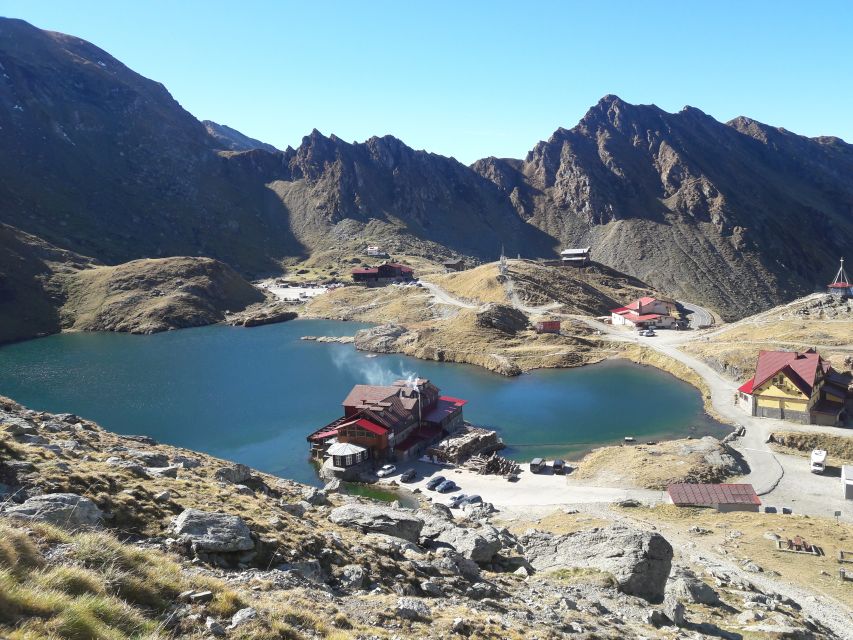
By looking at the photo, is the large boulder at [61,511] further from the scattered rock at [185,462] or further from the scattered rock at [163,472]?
the scattered rock at [185,462]

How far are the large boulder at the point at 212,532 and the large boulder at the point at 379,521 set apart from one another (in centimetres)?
835

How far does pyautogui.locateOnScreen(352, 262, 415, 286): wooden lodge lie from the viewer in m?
177

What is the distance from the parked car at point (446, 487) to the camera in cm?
5256

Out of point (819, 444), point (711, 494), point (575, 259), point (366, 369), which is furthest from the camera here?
point (575, 259)

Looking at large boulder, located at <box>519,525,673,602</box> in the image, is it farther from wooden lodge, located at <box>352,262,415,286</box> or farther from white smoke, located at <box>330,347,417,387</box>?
wooden lodge, located at <box>352,262,415,286</box>

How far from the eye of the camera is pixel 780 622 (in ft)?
78.9

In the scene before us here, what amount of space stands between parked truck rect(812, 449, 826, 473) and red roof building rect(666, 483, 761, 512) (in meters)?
10.1

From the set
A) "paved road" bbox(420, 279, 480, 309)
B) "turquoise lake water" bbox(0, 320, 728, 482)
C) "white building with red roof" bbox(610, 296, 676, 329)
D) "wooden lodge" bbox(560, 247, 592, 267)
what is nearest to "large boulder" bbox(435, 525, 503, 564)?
"turquoise lake water" bbox(0, 320, 728, 482)

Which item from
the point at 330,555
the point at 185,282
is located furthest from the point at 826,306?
the point at 185,282

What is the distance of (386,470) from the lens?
58000mm

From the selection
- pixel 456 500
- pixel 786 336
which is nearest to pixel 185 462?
pixel 456 500

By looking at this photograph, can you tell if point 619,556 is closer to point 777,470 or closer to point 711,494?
point 711,494

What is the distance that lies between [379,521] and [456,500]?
2445 centimetres

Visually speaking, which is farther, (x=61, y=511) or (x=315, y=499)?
(x=315, y=499)
